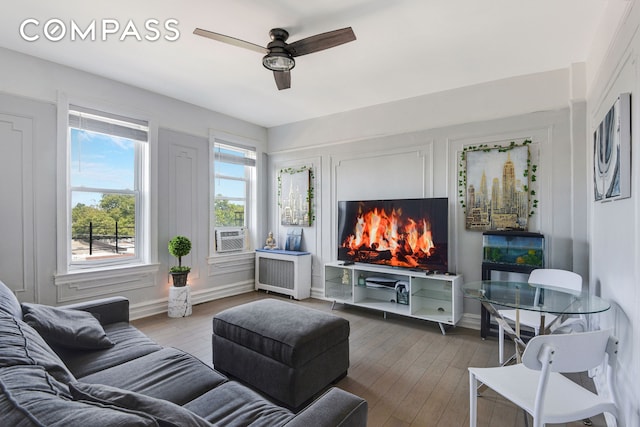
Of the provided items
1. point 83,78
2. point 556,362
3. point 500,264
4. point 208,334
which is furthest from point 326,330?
point 83,78

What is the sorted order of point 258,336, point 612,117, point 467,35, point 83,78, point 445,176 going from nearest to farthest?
point 612,117 → point 258,336 → point 467,35 → point 83,78 → point 445,176

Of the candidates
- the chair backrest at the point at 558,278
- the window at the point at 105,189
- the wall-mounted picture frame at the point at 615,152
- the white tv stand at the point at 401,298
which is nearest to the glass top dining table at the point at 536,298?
the chair backrest at the point at 558,278

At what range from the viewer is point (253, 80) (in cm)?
358

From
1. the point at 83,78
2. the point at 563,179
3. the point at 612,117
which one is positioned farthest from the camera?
the point at 83,78

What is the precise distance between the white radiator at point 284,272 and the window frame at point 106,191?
1679 mm

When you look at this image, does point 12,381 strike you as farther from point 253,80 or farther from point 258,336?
point 253,80

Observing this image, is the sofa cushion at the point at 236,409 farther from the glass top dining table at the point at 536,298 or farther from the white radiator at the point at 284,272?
the white radiator at the point at 284,272

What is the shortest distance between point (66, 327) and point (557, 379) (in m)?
2.77

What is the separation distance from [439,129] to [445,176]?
0.59 metres

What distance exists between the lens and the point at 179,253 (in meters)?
3.94

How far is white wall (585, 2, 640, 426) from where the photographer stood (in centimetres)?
153

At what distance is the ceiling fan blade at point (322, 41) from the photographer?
2.18 metres

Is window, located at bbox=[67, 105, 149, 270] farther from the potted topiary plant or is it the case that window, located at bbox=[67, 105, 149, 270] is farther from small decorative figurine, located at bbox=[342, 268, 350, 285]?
small decorative figurine, located at bbox=[342, 268, 350, 285]

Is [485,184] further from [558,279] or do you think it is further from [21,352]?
[21,352]
